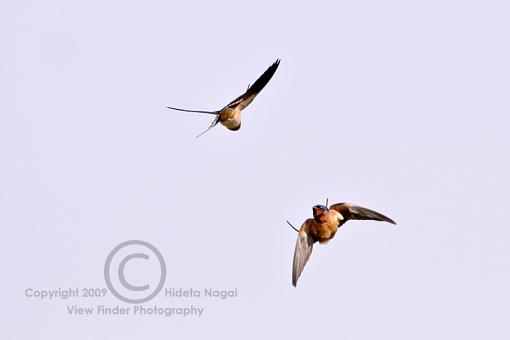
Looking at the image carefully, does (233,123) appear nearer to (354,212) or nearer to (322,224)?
(354,212)

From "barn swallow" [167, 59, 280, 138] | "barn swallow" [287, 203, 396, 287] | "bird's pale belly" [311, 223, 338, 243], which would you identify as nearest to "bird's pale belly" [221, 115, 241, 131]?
"barn swallow" [167, 59, 280, 138]

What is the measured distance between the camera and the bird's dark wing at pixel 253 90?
36.0 meters

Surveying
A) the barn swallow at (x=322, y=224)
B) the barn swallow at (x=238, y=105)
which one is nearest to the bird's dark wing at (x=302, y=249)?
the barn swallow at (x=322, y=224)

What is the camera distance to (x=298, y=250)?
29859 mm

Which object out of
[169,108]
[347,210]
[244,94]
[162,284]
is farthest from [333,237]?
[162,284]

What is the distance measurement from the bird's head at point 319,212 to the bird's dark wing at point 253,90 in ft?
22.3

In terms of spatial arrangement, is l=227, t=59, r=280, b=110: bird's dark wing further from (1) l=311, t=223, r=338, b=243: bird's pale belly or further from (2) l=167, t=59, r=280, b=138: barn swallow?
(1) l=311, t=223, r=338, b=243: bird's pale belly

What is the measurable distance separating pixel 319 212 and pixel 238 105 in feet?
23.3

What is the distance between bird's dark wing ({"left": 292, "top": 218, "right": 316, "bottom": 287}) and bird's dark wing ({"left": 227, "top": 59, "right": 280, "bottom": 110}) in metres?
6.59

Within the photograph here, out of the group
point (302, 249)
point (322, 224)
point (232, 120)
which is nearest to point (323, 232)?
point (322, 224)

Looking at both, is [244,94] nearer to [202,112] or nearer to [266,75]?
[266,75]

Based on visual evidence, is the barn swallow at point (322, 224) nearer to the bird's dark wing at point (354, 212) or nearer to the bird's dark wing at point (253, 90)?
the bird's dark wing at point (354, 212)

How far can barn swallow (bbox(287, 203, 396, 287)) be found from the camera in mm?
29734

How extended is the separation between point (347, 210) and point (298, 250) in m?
1.50
